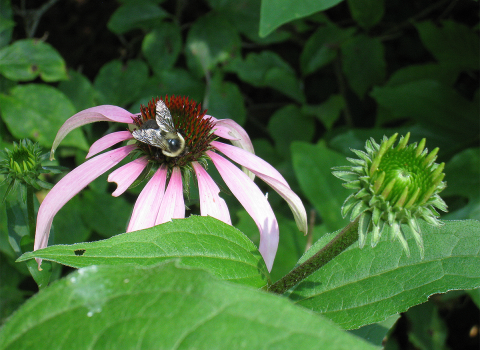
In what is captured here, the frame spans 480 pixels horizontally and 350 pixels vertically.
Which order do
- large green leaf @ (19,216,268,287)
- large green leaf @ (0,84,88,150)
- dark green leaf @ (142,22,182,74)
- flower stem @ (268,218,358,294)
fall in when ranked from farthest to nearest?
dark green leaf @ (142,22,182,74), large green leaf @ (0,84,88,150), flower stem @ (268,218,358,294), large green leaf @ (19,216,268,287)

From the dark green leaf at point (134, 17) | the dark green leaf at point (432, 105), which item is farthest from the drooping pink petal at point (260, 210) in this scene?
the dark green leaf at point (134, 17)

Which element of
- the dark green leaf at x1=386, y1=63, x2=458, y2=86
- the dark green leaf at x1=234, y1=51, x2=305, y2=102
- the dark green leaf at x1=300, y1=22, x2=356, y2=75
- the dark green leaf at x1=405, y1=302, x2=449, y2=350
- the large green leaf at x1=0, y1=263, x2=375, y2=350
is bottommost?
the dark green leaf at x1=405, y1=302, x2=449, y2=350

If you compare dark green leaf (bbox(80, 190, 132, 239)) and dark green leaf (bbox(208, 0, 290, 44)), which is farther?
dark green leaf (bbox(208, 0, 290, 44))

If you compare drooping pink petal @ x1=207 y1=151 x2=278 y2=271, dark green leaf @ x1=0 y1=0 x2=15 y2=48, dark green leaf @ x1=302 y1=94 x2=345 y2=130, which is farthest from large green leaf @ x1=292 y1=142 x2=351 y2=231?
dark green leaf @ x1=0 y1=0 x2=15 y2=48

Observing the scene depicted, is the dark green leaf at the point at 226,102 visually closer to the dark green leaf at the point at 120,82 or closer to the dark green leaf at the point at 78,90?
the dark green leaf at the point at 120,82

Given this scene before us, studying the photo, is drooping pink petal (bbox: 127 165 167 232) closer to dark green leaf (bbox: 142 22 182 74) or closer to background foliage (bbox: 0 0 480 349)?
background foliage (bbox: 0 0 480 349)

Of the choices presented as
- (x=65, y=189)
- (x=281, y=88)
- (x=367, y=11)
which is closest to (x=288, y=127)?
(x=281, y=88)
